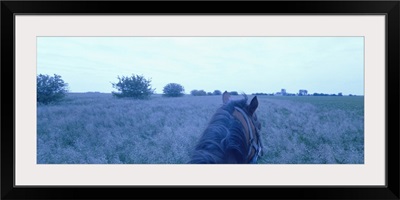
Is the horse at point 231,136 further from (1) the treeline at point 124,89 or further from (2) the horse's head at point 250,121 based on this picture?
(1) the treeline at point 124,89

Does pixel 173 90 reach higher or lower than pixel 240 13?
lower

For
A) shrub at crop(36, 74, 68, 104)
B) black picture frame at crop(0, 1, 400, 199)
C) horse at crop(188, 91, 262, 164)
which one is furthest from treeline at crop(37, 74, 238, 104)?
black picture frame at crop(0, 1, 400, 199)

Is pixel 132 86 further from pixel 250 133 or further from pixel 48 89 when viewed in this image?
pixel 250 133

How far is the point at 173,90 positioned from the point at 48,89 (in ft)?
2.30

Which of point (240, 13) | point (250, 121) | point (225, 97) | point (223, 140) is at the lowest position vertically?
point (223, 140)

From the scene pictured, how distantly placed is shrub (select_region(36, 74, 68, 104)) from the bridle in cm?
101

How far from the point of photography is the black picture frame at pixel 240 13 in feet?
6.00

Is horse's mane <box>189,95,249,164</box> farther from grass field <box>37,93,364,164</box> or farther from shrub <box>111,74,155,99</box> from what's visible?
shrub <box>111,74,155,99</box>

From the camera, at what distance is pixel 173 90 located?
6.44ft

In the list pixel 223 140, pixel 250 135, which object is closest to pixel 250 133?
pixel 250 135

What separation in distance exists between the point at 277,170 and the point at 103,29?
1.25 metres

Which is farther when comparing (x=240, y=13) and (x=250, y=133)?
(x=250, y=133)

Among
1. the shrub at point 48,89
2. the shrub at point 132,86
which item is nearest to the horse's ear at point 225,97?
the shrub at point 132,86

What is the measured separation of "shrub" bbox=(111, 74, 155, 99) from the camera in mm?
1955
